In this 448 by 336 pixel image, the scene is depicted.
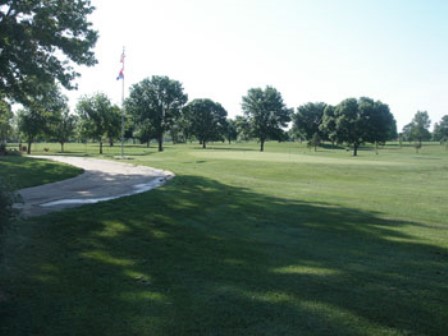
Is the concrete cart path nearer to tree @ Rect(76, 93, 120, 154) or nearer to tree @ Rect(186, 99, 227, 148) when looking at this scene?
tree @ Rect(76, 93, 120, 154)

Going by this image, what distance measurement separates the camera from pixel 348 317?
395 centimetres

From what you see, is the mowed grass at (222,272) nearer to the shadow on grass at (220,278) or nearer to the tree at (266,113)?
the shadow on grass at (220,278)

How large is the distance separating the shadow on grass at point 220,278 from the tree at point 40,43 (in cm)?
1421

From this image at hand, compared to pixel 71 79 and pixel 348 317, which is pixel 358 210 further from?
pixel 71 79

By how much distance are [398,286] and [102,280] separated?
359cm

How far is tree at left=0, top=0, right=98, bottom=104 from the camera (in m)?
19.3

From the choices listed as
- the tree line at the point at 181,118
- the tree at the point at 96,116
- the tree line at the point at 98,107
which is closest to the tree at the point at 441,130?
the tree line at the point at 98,107

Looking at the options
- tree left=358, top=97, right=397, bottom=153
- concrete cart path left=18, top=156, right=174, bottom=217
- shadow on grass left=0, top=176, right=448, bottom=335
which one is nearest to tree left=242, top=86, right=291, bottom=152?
tree left=358, top=97, right=397, bottom=153

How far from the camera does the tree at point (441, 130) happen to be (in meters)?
135

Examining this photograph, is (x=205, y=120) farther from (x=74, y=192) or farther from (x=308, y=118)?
(x=74, y=192)

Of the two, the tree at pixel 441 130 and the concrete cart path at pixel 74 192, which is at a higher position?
the tree at pixel 441 130

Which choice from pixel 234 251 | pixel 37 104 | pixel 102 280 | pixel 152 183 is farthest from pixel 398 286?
pixel 37 104

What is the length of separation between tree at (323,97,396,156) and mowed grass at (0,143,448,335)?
58046 millimetres

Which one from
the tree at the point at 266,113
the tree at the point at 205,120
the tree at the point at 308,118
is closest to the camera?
the tree at the point at 266,113
